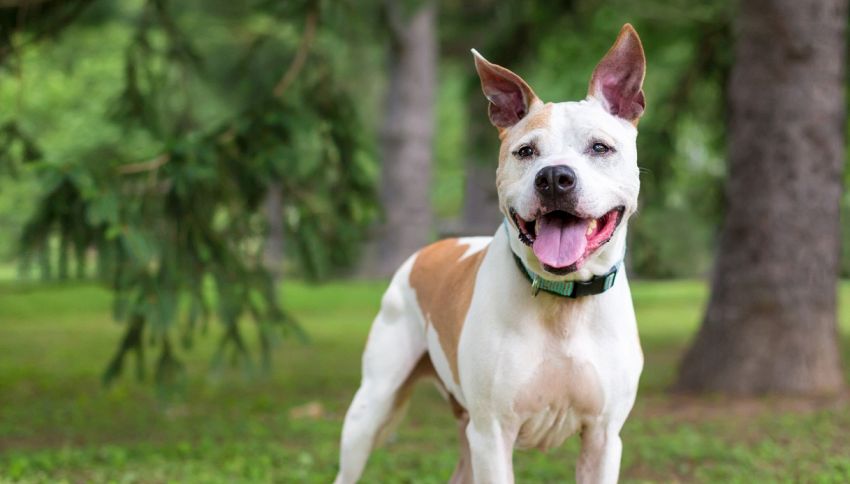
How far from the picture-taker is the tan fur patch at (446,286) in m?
4.41

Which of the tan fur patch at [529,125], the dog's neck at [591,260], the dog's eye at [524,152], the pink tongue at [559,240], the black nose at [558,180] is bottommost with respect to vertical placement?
the dog's neck at [591,260]

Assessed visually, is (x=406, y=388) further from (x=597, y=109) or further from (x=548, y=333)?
(x=597, y=109)

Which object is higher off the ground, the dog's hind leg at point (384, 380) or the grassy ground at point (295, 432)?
the dog's hind leg at point (384, 380)

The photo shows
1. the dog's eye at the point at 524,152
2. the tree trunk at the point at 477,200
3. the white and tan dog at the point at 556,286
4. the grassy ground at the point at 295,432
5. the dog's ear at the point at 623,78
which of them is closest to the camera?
the white and tan dog at the point at 556,286

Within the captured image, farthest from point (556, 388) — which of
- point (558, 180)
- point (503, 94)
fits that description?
point (503, 94)

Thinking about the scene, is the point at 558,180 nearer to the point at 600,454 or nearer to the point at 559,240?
the point at 559,240

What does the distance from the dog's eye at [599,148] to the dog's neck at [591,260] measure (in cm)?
27

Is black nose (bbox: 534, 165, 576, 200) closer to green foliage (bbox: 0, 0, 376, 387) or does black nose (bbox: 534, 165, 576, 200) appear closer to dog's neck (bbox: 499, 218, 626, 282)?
dog's neck (bbox: 499, 218, 626, 282)

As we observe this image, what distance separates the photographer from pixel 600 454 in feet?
13.6

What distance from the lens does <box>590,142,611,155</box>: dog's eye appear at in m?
3.79

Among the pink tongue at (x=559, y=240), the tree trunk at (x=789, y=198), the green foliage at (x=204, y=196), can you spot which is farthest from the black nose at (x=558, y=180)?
the tree trunk at (x=789, y=198)

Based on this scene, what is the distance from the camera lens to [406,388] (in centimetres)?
507

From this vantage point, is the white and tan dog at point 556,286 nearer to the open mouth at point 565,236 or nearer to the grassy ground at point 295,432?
the open mouth at point 565,236

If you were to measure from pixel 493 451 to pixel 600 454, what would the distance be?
1.33 feet
